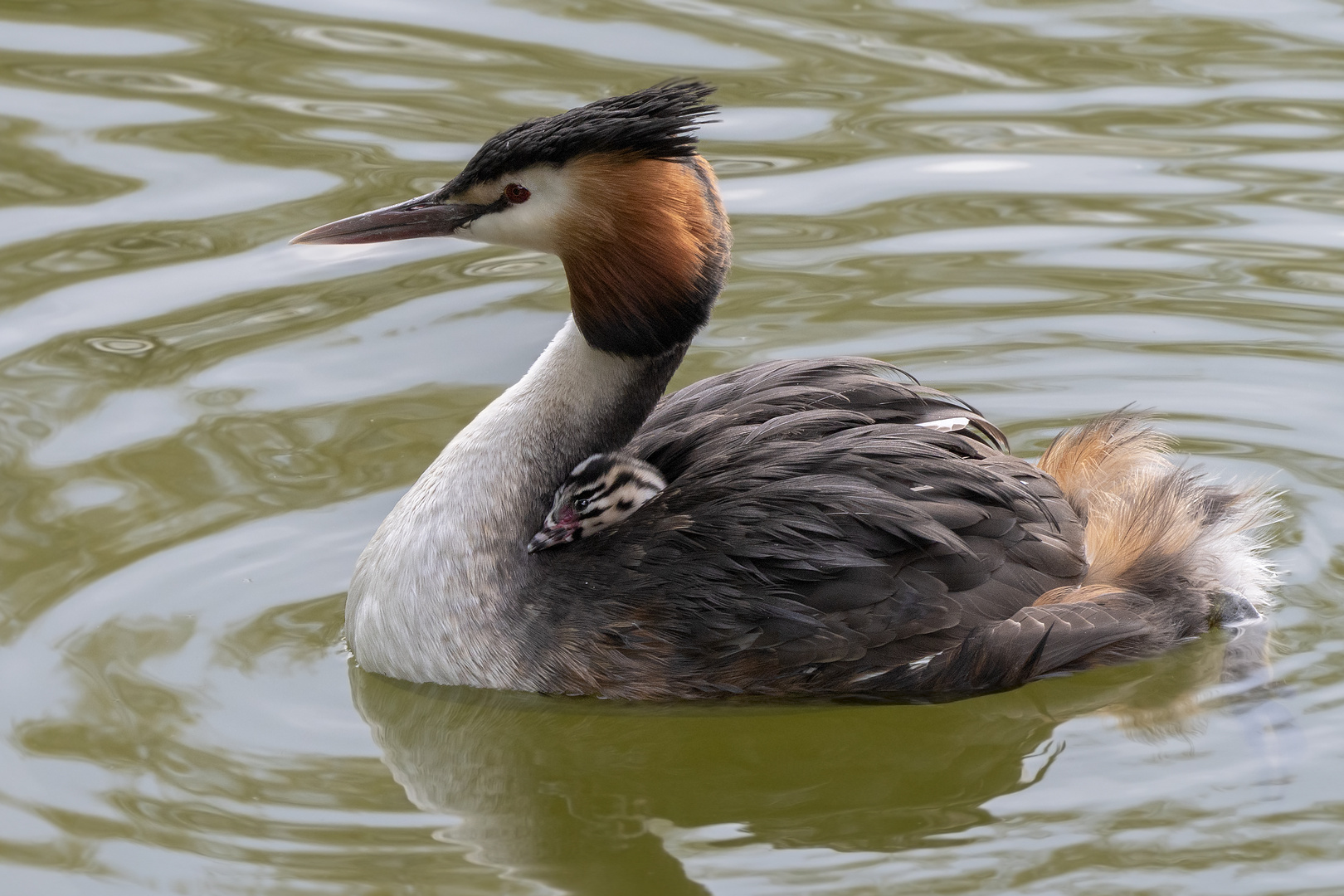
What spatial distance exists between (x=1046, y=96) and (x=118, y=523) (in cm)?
519

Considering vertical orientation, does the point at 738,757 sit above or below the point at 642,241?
below

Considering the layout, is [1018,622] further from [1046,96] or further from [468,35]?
[468,35]

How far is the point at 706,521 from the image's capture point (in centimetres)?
503

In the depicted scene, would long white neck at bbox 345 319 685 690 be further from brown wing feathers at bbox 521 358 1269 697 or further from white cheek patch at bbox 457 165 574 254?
white cheek patch at bbox 457 165 574 254

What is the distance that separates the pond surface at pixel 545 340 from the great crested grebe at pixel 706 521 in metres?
0.18

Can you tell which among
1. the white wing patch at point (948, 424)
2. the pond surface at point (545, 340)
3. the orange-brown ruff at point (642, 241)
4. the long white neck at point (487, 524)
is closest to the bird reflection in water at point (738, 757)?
the pond surface at point (545, 340)

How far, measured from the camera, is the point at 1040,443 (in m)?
6.35

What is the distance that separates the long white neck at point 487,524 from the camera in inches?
205

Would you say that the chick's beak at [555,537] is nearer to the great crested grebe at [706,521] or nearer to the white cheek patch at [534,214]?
the great crested grebe at [706,521]

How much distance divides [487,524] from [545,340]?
204cm

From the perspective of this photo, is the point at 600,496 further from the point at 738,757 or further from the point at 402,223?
the point at 402,223

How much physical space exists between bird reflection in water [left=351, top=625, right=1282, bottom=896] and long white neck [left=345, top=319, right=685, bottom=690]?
12 centimetres

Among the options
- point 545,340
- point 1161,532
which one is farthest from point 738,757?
point 545,340

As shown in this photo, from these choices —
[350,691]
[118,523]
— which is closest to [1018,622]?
[350,691]
